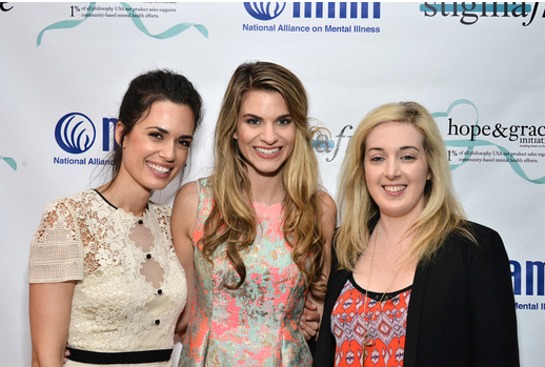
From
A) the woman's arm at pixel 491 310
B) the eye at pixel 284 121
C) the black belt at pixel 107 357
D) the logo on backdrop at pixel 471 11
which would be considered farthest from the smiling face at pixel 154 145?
the logo on backdrop at pixel 471 11

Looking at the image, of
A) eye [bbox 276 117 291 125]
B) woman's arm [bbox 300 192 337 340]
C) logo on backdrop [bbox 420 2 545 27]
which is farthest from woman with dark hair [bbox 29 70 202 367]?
logo on backdrop [bbox 420 2 545 27]

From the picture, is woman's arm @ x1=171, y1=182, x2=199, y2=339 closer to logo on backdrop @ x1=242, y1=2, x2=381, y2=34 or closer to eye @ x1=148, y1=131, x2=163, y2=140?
eye @ x1=148, y1=131, x2=163, y2=140

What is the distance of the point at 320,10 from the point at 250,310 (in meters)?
1.41

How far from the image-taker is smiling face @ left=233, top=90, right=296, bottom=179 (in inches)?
86.3

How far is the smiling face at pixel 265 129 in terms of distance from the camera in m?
2.19

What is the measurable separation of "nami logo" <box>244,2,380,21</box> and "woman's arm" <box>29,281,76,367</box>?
1.57 m

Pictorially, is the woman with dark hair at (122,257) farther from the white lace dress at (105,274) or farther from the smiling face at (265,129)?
the smiling face at (265,129)

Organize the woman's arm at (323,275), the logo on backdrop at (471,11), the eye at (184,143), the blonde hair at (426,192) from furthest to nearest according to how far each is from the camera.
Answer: the logo on backdrop at (471,11), the woman's arm at (323,275), the eye at (184,143), the blonde hair at (426,192)

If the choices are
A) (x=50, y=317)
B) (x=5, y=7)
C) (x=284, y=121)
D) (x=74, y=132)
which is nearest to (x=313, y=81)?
(x=284, y=121)

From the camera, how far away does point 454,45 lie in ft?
9.16

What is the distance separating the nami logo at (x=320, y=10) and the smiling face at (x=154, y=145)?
3.12ft

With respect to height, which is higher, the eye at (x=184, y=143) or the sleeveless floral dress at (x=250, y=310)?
the eye at (x=184, y=143)

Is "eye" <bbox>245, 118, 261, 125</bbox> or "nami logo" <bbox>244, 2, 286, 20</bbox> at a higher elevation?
"nami logo" <bbox>244, 2, 286, 20</bbox>

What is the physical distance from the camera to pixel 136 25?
2848 millimetres
